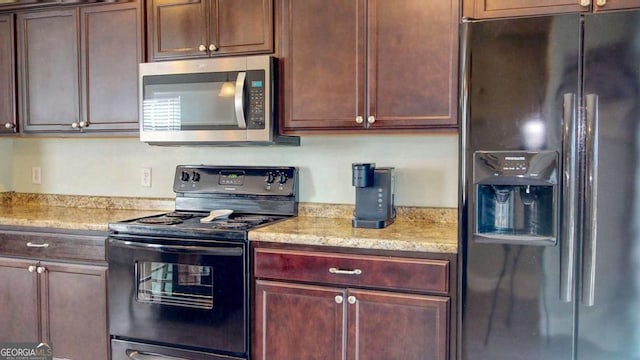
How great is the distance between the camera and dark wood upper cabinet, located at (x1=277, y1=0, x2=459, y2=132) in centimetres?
219

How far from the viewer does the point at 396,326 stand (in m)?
1.99

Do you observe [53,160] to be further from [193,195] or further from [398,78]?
[398,78]

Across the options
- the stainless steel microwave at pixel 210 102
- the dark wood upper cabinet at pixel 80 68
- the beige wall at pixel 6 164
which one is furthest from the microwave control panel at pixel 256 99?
the beige wall at pixel 6 164

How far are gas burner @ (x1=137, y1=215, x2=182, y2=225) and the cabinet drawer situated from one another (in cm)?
52

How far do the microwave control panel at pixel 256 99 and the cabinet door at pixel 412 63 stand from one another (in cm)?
49

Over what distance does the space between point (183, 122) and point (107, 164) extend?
88cm

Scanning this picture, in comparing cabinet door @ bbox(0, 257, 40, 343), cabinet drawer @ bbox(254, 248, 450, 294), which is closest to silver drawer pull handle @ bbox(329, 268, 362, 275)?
cabinet drawer @ bbox(254, 248, 450, 294)

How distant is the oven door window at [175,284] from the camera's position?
A: 7.41 ft

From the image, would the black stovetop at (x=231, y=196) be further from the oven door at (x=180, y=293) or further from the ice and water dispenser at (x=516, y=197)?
the ice and water dispenser at (x=516, y=197)

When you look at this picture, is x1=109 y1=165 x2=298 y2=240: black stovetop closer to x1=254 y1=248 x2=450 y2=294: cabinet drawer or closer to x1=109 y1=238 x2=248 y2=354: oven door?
x1=109 y1=238 x2=248 y2=354: oven door

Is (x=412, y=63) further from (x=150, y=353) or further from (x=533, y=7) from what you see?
(x=150, y=353)

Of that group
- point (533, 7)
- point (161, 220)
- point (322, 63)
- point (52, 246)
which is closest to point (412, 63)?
point (322, 63)

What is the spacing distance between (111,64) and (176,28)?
0.43 metres

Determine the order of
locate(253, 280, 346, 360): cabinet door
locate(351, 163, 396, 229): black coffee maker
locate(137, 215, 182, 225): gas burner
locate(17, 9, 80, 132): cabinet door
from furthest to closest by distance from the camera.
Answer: locate(17, 9, 80, 132): cabinet door < locate(137, 215, 182, 225): gas burner < locate(351, 163, 396, 229): black coffee maker < locate(253, 280, 346, 360): cabinet door
